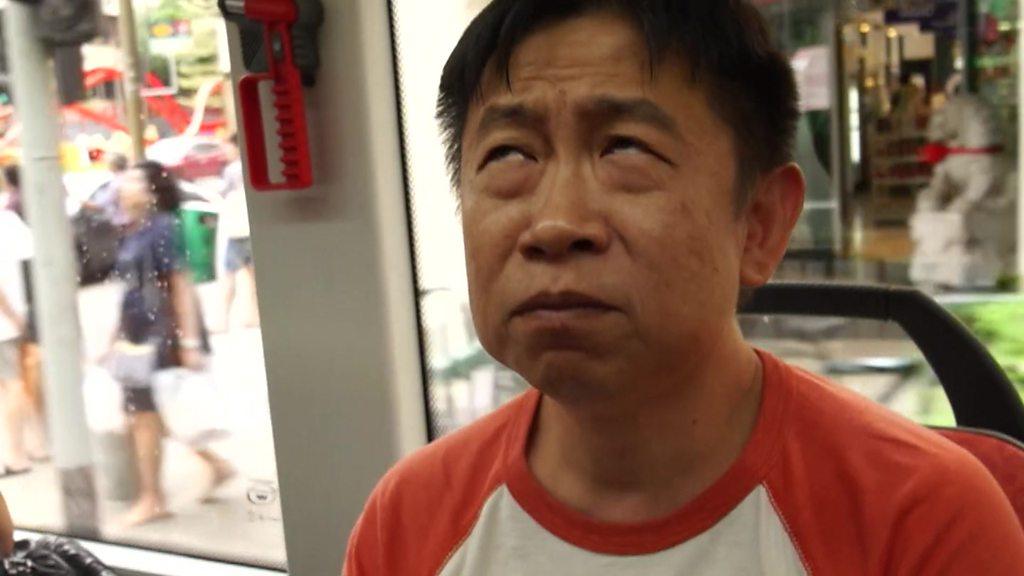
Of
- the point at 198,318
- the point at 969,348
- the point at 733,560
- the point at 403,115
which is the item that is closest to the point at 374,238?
the point at 403,115

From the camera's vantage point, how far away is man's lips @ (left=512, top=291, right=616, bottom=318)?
685 mm

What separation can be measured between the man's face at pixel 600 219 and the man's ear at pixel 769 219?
1.3 inches

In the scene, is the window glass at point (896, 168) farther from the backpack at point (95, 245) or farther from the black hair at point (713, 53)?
the backpack at point (95, 245)

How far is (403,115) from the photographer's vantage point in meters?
1.95

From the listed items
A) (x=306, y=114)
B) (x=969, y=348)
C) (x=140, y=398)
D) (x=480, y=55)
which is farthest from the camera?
(x=140, y=398)

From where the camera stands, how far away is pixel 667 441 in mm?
786

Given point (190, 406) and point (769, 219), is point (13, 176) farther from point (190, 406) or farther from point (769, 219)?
point (769, 219)

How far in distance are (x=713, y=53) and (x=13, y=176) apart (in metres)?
2.65

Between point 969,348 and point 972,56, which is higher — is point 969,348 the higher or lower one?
the lower one

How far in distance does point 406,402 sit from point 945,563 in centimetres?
141

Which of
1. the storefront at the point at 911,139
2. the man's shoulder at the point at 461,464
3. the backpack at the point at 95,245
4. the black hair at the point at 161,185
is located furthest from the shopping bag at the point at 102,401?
the man's shoulder at the point at 461,464

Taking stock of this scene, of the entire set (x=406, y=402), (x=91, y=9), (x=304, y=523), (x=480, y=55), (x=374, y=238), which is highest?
(x=91, y=9)

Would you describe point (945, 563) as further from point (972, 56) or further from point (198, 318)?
point (198, 318)

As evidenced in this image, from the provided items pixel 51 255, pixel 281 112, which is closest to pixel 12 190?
pixel 51 255
